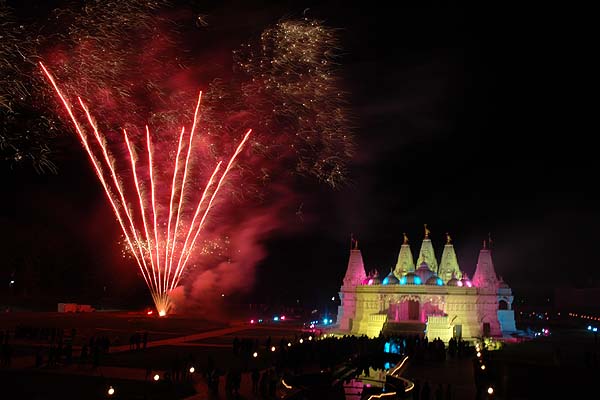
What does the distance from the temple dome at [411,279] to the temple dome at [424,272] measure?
0.79 metres

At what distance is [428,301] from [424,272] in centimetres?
290

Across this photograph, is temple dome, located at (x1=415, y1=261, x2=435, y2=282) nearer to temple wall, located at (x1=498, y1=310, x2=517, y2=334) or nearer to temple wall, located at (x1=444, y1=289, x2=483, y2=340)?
temple wall, located at (x1=444, y1=289, x2=483, y2=340)

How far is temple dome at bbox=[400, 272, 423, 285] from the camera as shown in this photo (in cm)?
3784

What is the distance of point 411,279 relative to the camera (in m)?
38.0

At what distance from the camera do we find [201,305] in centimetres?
4369

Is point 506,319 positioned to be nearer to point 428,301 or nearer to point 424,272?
point 424,272

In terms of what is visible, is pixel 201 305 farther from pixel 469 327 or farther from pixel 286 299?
pixel 286 299

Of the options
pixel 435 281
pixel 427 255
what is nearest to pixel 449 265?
pixel 427 255

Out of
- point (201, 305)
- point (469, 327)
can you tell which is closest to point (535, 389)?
point (469, 327)

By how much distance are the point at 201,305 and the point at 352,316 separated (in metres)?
12.1

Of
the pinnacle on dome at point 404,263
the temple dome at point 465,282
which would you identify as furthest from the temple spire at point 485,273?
the pinnacle on dome at point 404,263

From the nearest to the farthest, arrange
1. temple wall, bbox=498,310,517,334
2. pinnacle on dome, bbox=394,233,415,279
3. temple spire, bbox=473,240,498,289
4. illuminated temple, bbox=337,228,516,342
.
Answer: illuminated temple, bbox=337,228,516,342, temple spire, bbox=473,240,498,289, temple wall, bbox=498,310,517,334, pinnacle on dome, bbox=394,233,415,279

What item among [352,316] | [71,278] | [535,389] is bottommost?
[535,389]

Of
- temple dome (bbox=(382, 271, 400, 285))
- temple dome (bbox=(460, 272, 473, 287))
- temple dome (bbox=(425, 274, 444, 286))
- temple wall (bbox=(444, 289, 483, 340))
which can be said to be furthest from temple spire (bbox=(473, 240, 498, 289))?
temple dome (bbox=(382, 271, 400, 285))
